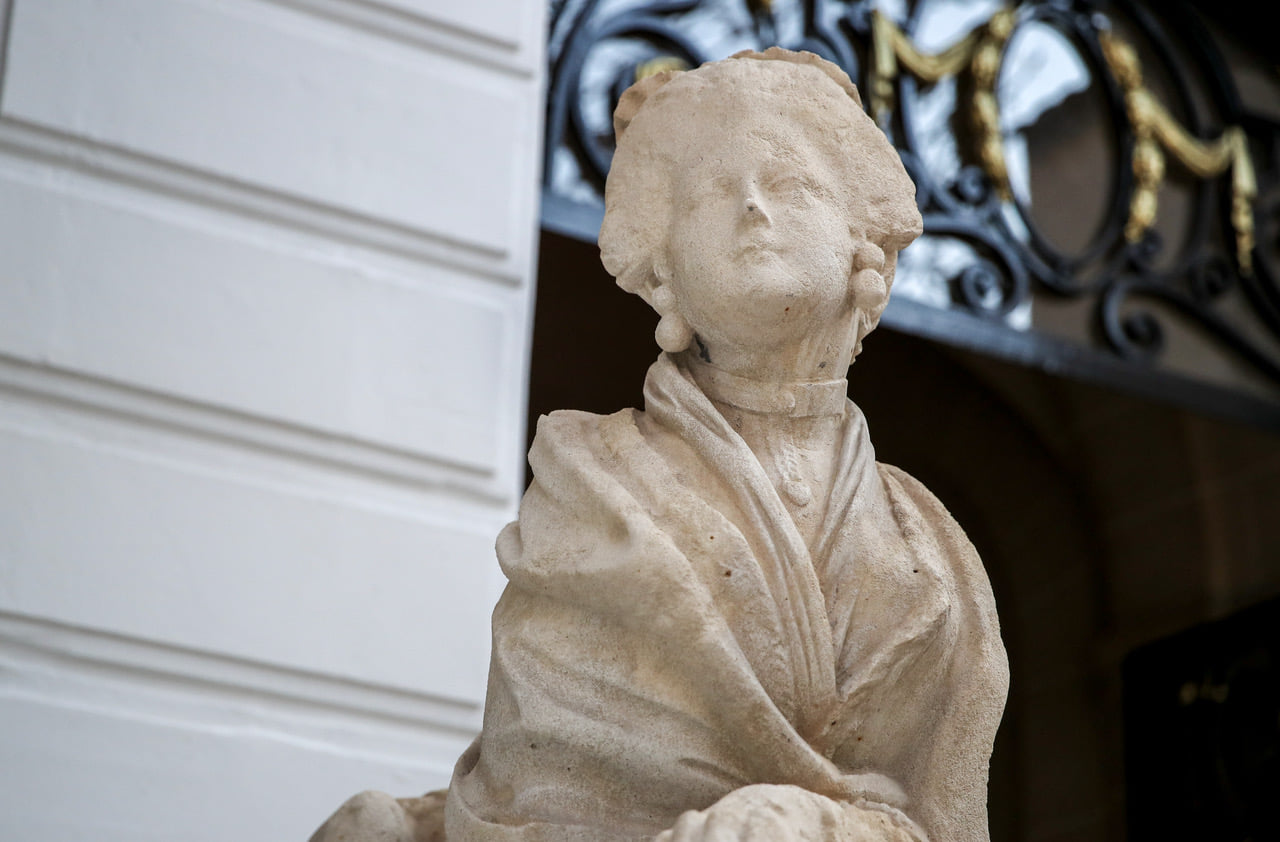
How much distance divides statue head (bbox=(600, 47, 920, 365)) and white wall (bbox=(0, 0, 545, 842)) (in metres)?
1.28

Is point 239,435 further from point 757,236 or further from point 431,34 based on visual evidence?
point 757,236

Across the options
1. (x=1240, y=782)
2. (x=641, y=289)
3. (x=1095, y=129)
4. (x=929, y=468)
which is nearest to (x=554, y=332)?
(x=929, y=468)

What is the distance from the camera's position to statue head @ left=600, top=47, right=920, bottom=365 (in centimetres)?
204

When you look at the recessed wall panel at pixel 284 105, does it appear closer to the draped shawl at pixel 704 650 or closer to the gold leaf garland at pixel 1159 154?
the draped shawl at pixel 704 650

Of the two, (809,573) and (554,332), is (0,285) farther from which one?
(554,332)

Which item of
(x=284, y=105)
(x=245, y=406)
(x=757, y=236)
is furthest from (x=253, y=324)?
(x=757, y=236)

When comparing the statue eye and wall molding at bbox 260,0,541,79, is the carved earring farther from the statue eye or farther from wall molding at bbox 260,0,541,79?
wall molding at bbox 260,0,541,79

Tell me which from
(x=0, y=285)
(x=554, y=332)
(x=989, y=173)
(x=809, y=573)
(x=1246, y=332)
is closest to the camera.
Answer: (x=809, y=573)

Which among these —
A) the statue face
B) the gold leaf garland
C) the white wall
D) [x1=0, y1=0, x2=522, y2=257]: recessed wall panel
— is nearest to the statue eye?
the statue face

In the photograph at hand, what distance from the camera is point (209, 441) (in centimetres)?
329

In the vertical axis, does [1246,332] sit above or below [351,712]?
above

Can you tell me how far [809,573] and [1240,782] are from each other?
12.5 ft

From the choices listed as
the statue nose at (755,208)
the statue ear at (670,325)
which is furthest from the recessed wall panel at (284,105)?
the statue nose at (755,208)

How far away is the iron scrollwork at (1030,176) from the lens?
4086mm
